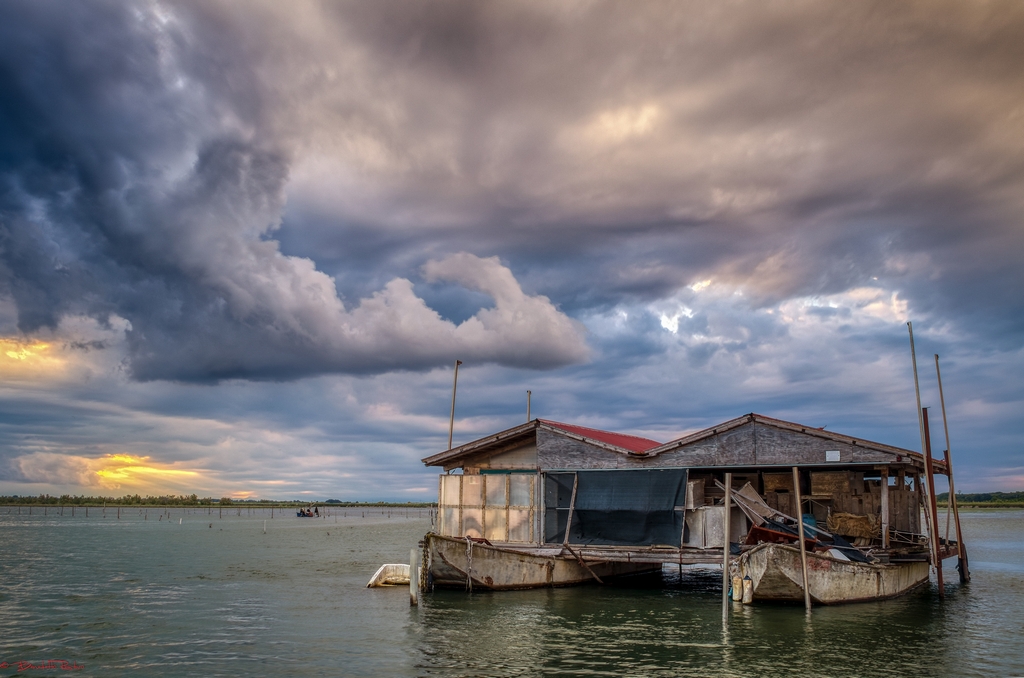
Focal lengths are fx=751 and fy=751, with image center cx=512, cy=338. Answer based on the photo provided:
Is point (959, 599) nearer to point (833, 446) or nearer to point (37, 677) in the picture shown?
point (833, 446)

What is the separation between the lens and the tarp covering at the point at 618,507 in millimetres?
29578

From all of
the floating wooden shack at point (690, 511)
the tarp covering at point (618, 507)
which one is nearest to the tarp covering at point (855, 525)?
the floating wooden shack at point (690, 511)

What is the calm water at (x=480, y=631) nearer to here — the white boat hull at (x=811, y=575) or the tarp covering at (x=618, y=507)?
the white boat hull at (x=811, y=575)

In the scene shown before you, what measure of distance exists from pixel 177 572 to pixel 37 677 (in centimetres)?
2432

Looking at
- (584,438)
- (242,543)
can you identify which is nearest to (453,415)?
(584,438)

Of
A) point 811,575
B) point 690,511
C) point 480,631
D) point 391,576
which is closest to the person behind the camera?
point 480,631

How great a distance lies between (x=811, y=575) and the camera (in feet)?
82.3

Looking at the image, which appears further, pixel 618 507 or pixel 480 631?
pixel 618 507

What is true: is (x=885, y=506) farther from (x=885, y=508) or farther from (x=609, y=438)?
(x=609, y=438)

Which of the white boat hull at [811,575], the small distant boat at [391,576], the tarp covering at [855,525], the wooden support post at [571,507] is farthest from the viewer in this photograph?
the small distant boat at [391,576]

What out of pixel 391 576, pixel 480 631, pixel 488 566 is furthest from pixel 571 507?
pixel 480 631

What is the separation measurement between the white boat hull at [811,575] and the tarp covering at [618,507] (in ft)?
11.9

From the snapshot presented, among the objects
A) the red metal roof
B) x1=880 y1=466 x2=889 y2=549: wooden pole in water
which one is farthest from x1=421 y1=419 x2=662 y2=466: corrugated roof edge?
x1=880 y1=466 x2=889 y2=549: wooden pole in water

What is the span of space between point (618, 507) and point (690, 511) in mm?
2883
